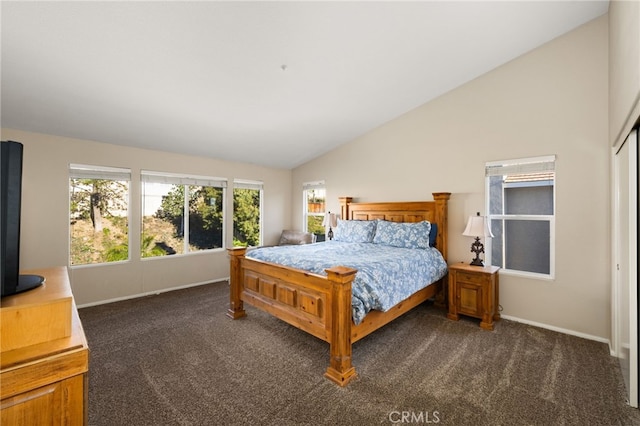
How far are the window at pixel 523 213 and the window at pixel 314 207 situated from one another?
302 cm

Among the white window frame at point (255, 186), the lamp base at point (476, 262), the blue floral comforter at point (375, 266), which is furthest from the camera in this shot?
the white window frame at point (255, 186)

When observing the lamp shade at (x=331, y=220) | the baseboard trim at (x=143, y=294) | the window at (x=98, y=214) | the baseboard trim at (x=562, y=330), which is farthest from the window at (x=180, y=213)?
the baseboard trim at (x=562, y=330)

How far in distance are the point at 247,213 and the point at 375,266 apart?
11.8 ft

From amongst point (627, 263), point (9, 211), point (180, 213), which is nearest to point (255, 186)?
point (180, 213)

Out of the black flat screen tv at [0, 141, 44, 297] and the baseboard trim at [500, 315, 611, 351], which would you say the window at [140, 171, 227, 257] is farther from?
the baseboard trim at [500, 315, 611, 351]

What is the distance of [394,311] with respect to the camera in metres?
2.89

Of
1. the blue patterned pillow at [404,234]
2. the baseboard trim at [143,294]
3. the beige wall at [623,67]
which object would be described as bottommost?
the baseboard trim at [143,294]

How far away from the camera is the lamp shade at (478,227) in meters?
3.38

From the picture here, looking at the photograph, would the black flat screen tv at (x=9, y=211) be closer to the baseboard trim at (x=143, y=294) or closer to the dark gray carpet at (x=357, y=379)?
the dark gray carpet at (x=357, y=379)

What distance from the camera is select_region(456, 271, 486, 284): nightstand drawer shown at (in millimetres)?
3199

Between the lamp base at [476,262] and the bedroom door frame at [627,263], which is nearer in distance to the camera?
the bedroom door frame at [627,263]

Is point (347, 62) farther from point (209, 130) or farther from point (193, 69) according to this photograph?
point (209, 130)

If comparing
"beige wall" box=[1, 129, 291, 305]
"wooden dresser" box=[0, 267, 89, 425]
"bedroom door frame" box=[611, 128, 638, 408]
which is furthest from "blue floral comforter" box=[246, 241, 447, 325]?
"beige wall" box=[1, 129, 291, 305]

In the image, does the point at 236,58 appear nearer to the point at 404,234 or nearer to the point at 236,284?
the point at 236,284
